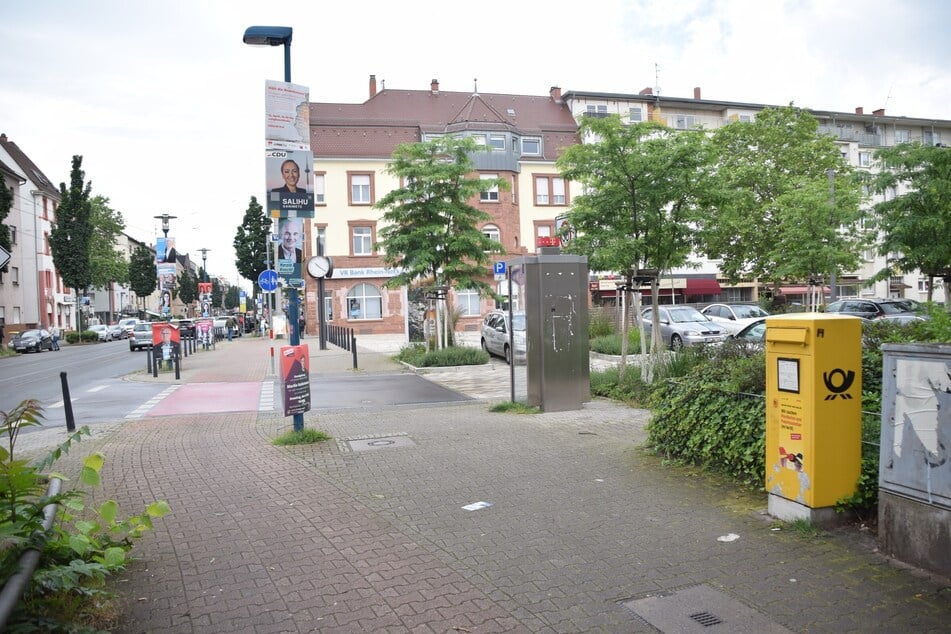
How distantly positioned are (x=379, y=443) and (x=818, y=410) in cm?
523

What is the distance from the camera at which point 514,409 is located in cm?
1080

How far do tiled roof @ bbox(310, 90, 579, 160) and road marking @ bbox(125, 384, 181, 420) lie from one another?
3199cm

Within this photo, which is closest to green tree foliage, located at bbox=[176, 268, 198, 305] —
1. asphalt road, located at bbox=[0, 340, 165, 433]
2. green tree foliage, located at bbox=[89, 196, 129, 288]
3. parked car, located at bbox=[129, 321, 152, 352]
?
green tree foliage, located at bbox=[89, 196, 129, 288]

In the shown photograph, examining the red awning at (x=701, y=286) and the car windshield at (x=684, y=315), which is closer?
the car windshield at (x=684, y=315)

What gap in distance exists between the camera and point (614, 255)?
11266 millimetres

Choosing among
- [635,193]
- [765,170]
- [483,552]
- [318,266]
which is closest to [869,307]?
[765,170]

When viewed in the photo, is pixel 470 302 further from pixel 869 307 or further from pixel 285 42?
pixel 285 42

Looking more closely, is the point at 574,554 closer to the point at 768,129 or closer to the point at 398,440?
the point at 398,440

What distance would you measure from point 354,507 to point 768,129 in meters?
39.5

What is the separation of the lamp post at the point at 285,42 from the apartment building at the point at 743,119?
125 ft

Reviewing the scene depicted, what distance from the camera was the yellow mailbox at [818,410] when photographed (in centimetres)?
463

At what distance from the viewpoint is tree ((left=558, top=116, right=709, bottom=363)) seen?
36.7ft

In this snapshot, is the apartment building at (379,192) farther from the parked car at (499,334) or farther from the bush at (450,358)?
the bush at (450,358)

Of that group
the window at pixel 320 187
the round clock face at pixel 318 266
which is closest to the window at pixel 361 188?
the window at pixel 320 187
